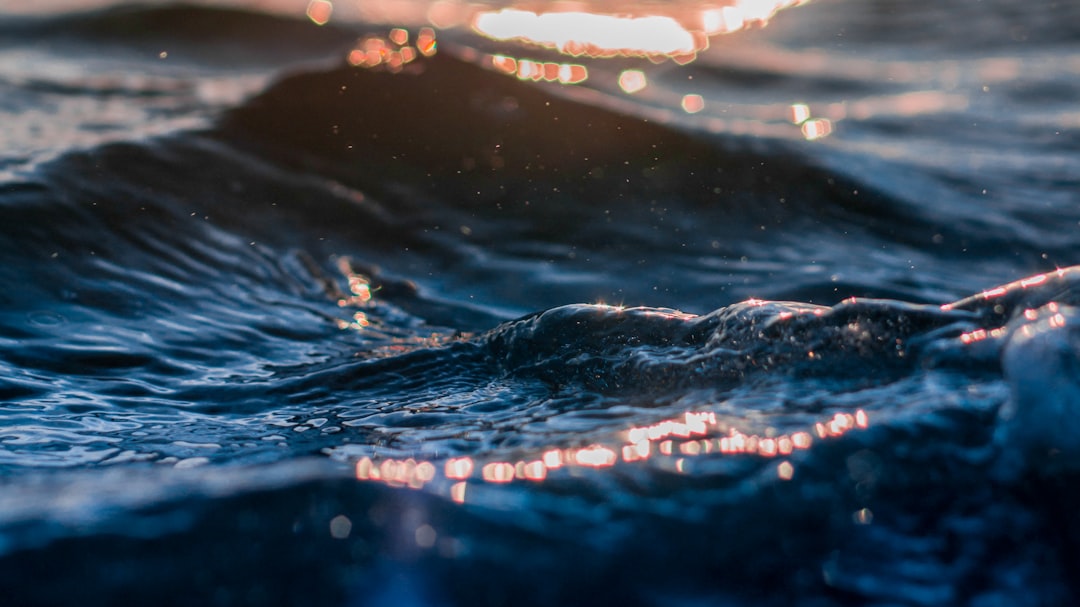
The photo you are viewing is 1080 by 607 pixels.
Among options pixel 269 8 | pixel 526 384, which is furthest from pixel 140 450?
pixel 269 8

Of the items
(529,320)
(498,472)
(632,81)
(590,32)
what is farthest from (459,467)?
(590,32)

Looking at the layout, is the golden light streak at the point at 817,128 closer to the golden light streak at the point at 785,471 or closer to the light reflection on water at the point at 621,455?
the light reflection on water at the point at 621,455

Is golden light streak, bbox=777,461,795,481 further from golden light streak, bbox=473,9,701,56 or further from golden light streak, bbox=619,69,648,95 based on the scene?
golden light streak, bbox=473,9,701,56

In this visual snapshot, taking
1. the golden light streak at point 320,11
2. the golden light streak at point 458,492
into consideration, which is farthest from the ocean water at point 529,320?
the golden light streak at point 320,11

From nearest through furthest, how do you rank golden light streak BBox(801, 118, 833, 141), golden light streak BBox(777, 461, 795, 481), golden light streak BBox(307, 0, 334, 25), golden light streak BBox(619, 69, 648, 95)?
1. golden light streak BBox(777, 461, 795, 481)
2. golden light streak BBox(801, 118, 833, 141)
3. golden light streak BBox(619, 69, 648, 95)
4. golden light streak BBox(307, 0, 334, 25)

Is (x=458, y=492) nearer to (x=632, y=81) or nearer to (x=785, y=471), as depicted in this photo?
(x=785, y=471)

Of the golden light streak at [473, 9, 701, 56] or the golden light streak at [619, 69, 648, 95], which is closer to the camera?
the golden light streak at [619, 69, 648, 95]

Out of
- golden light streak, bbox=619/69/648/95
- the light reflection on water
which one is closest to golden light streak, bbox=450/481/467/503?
the light reflection on water

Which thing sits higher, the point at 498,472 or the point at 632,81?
the point at 632,81

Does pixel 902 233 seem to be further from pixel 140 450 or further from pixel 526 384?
pixel 140 450
